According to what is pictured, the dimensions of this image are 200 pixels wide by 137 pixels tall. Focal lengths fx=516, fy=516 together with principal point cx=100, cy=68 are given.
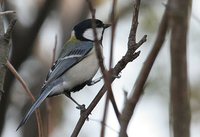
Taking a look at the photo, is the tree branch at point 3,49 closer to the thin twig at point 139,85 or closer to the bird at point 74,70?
the thin twig at point 139,85

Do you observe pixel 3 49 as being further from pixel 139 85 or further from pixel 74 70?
pixel 74 70

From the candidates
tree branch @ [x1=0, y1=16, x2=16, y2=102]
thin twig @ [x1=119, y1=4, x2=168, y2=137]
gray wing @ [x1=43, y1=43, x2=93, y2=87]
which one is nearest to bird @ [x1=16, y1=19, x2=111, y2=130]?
gray wing @ [x1=43, y1=43, x2=93, y2=87]

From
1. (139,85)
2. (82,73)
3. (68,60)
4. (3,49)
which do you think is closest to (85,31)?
(68,60)

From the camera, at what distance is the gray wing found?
324cm

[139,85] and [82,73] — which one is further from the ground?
[82,73]

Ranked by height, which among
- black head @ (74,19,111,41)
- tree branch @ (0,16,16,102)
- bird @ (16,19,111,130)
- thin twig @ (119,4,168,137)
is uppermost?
black head @ (74,19,111,41)

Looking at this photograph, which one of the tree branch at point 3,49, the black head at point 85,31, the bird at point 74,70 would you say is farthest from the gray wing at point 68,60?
the tree branch at point 3,49

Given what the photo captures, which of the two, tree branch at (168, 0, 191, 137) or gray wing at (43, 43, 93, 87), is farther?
gray wing at (43, 43, 93, 87)

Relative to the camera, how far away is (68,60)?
3.34 metres

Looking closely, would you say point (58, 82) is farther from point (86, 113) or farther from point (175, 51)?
point (175, 51)

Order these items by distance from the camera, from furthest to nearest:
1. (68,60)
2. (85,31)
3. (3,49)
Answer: (85,31), (68,60), (3,49)

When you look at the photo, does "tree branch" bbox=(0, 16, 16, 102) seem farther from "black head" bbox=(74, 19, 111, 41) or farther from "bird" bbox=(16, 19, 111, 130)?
"black head" bbox=(74, 19, 111, 41)

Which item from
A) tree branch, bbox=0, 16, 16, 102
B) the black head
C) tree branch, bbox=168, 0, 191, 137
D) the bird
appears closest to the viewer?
tree branch, bbox=168, 0, 191, 137

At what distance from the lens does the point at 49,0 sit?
445 centimetres
